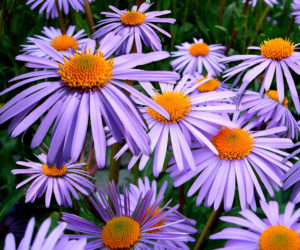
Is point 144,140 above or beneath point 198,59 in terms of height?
beneath

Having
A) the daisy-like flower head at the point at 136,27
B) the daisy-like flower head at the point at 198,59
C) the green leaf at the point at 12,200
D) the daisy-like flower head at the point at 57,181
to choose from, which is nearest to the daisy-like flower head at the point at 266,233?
the daisy-like flower head at the point at 57,181

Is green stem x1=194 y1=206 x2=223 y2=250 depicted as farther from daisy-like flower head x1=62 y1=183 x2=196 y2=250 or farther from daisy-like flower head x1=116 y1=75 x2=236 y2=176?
daisy-like flower head x1=116 y1=75 x2=236 y2=176

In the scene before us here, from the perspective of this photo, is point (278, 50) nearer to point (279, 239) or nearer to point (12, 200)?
point (279, 239)

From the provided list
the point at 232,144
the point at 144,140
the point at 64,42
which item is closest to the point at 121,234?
the point at 144,140

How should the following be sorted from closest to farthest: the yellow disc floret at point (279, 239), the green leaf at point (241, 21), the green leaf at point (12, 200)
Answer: the yellow disc floret at point (279, 239), the green leaf at point (12, 200), the green leaf at point (241, 21)

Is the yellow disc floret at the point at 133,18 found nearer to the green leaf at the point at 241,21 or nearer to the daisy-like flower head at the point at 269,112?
the daisy-like flower head at the point at 269,112

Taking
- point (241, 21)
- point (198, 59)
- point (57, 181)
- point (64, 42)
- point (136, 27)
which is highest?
point (241, 21)

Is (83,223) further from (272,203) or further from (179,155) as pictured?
(272,203)
